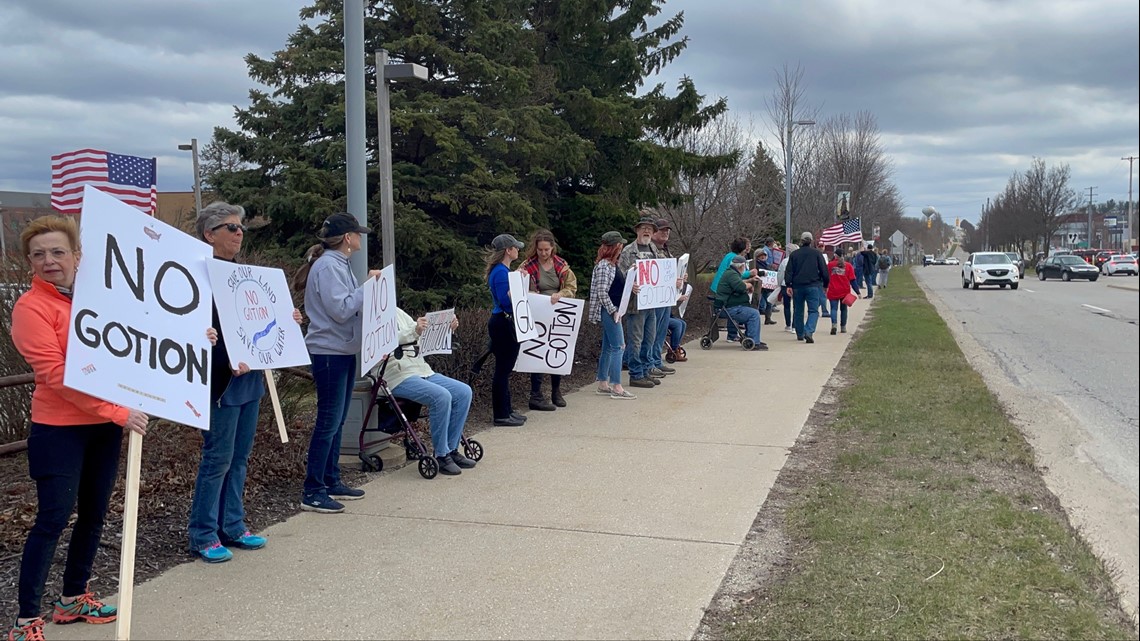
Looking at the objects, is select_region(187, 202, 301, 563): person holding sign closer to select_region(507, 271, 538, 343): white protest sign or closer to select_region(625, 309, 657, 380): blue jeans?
select_region(507, 271, 538, 343): white protest sign

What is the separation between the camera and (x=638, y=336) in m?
11.4

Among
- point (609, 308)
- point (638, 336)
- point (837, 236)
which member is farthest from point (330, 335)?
point (837, 236)

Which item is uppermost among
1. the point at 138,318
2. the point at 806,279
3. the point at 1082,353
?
the point at 138,318

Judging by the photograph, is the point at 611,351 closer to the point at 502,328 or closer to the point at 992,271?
the point at 502,328

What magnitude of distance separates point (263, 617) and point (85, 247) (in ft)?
5.95

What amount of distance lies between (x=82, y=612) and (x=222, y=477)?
3.16ft

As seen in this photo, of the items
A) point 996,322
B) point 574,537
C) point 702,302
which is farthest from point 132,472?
point 996,322

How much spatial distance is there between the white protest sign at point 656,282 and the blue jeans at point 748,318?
3.76 meters

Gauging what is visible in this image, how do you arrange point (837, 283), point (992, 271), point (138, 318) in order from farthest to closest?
1. point (992, 271)
2. point (837, 283)
3. point (138, 318)

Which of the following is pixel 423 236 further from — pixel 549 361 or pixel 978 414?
pixel 978 414

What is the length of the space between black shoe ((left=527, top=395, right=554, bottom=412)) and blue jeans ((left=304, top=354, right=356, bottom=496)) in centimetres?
390

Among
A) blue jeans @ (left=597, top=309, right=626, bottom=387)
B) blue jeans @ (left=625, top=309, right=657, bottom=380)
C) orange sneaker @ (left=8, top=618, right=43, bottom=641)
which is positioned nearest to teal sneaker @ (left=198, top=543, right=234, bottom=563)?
orange sneaker @ (left=8, top=618, right=43, bottom=641)

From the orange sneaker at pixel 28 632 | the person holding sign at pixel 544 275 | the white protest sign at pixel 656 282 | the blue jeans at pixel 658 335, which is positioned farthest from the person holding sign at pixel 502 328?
the orange sneaker at pixel 28 632

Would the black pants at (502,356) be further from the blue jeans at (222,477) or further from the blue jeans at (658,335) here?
the blue jeans at (222,477)
